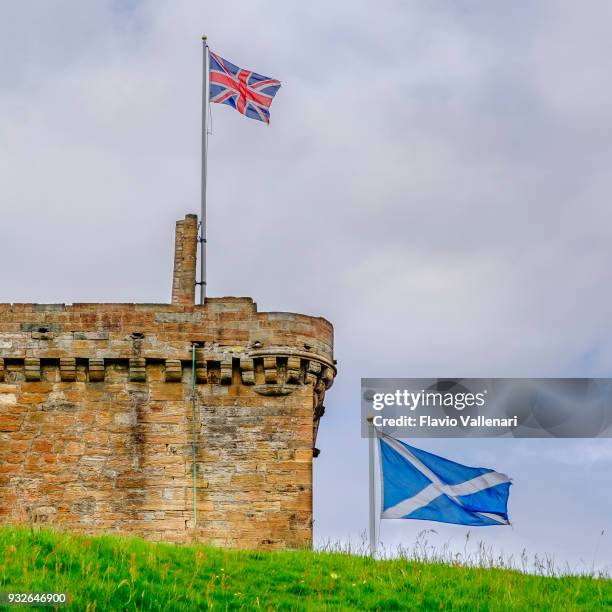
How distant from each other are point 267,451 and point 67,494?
386 centimetres

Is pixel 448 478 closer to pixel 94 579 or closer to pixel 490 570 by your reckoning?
pixel 490 570

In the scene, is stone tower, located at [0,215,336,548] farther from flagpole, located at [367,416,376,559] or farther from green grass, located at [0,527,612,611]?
green grass, located at [0,527,612,611]

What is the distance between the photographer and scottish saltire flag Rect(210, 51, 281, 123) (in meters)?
35.0

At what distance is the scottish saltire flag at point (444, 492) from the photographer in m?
28.4

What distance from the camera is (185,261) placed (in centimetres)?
3294

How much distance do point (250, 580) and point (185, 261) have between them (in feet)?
31.5

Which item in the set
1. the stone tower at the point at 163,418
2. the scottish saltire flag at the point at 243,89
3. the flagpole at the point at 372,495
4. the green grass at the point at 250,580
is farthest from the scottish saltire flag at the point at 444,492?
the scottish saltire flag at the point at 243,89

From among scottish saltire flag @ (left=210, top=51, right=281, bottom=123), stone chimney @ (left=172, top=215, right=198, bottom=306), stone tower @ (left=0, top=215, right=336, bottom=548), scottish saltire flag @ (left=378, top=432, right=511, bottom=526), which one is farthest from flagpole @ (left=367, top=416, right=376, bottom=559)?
scottish saltire flag @ (left=210, top=51, right=281, bottom=123)

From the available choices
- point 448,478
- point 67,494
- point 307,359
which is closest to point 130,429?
point 67,494

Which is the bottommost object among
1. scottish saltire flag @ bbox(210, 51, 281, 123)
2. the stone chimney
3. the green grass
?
the green grass

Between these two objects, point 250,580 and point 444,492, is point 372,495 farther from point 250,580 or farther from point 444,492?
point 250,580

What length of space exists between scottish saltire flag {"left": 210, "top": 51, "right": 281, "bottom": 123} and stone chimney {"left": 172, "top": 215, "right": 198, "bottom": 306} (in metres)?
3.00

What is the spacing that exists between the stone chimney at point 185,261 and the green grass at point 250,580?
689cm

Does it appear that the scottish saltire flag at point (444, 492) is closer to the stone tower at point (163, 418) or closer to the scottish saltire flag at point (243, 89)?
the stone tower at point (163, 418)
